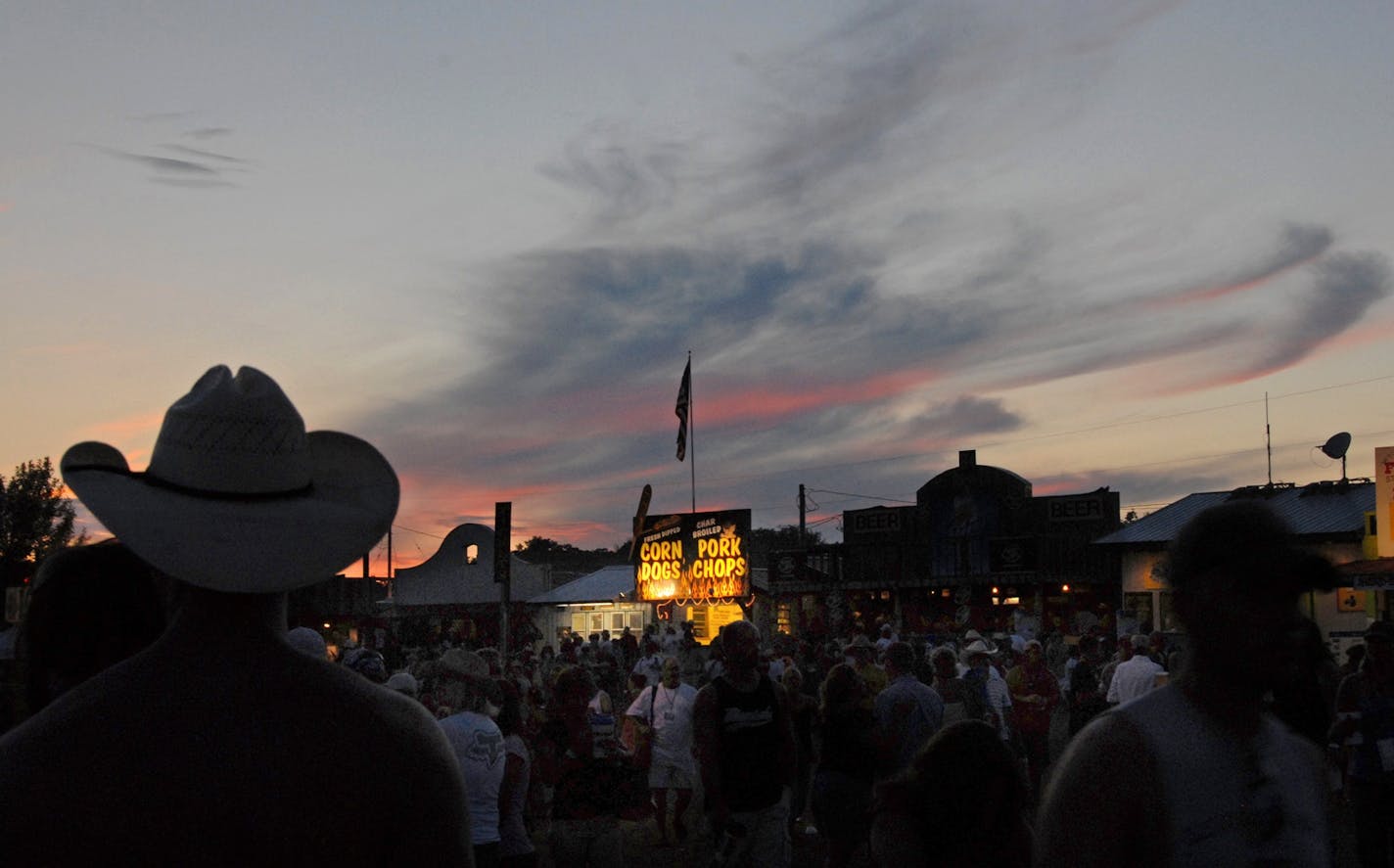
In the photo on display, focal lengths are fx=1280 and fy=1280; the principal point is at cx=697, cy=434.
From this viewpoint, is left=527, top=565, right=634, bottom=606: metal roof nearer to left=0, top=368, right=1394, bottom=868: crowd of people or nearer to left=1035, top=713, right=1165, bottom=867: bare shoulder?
left=0, top=368, right=1394, bottom=868: crowd of people

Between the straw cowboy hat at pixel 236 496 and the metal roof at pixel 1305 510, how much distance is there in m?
34.8

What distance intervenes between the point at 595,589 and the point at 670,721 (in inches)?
1642

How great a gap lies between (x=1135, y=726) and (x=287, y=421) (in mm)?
1682

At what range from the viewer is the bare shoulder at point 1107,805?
2.41m

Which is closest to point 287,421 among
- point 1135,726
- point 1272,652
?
point 1135,726

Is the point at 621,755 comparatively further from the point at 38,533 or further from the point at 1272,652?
the point at 38,533

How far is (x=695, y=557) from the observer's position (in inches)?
1428

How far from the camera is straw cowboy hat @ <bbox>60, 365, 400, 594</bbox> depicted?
1872 mm

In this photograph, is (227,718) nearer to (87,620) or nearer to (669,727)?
(87,620)

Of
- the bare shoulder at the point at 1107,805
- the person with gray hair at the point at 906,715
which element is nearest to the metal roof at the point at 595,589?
the person with gray hair at the point at 906,715

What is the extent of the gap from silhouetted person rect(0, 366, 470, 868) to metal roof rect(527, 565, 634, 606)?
50.3 metres

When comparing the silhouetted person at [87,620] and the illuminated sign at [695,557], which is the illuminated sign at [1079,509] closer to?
the illuminated sign at [695,557]

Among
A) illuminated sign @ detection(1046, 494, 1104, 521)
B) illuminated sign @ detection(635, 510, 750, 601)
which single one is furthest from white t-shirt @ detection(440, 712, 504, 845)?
illuminated sign @ detection(1046, 494, 1104, 521)

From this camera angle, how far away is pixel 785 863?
8133mm
